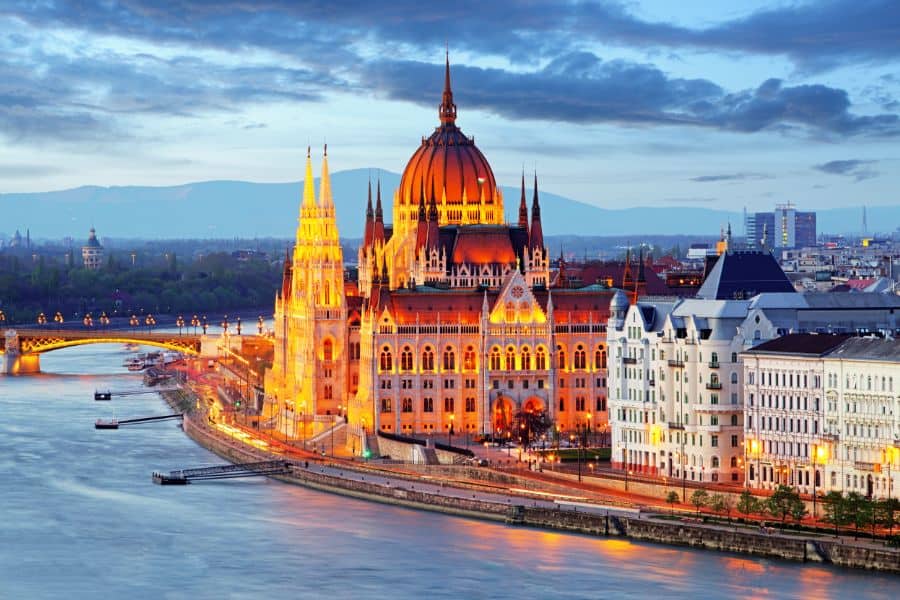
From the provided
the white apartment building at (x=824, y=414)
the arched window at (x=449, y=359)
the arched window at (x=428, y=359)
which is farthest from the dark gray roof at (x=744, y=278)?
the arched window at (x=428, y=359)

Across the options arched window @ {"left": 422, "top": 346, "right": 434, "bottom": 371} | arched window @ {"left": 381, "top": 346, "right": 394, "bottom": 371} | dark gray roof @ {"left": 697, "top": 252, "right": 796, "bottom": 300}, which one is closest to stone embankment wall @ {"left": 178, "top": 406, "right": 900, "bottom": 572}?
arched window @ {"left": 381, "top": 346, "right": 394, "bottom": 371}

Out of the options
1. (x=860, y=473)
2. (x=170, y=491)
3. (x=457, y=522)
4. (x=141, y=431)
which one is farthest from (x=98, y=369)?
(x=860, y=473)

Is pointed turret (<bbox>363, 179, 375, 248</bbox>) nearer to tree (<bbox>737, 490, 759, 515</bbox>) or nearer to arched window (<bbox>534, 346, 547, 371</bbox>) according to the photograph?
arched window (<bbox>534, 346, 547, 371</bbox>)

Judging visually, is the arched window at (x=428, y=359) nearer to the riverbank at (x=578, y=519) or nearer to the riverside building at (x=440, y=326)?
the riverside building at (x=440, y=326)

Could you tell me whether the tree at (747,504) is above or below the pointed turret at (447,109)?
below

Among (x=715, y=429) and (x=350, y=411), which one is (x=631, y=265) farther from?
(x=715, y=429)

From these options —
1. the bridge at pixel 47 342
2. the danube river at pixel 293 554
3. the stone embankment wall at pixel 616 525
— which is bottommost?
the danube river at pixel 293 554

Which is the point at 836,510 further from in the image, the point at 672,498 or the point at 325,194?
the point at 325,194

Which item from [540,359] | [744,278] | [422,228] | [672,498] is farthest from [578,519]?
[422,228]
